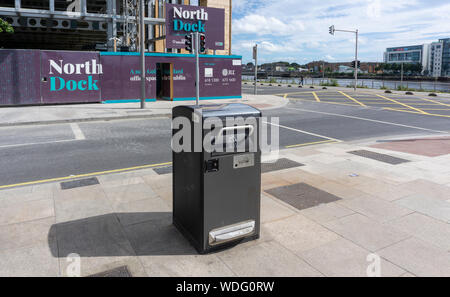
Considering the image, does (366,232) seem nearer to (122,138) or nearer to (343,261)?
(343,261)

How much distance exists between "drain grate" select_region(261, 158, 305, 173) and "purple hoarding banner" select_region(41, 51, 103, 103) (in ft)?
50.5

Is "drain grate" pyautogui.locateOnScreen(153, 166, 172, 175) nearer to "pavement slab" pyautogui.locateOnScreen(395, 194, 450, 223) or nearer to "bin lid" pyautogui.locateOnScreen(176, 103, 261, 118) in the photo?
"bin lid" pyautogui.locateOnScreen(176, 103, 261, 118)

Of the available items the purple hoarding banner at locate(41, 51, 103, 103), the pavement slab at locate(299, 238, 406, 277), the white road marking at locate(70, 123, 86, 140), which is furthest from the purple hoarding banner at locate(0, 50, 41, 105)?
the pavement slab at locate(299, 238, 406, 277)

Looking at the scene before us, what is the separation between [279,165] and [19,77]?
16294mm

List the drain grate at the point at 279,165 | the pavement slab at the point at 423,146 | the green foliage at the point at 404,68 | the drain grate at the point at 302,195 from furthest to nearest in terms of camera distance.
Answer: the green foliage at the point at 404,68 < the pavement slab at the point at 423,146 < the drain grate at the point at 279,165 < the drain grate at the point at 302,195

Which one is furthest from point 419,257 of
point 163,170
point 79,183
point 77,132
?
point 77,132

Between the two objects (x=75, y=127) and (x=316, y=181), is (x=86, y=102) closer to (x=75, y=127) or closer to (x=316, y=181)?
(x=75, y=127)

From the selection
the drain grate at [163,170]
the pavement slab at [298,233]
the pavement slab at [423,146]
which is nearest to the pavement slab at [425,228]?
the pavement slab at [298,233]

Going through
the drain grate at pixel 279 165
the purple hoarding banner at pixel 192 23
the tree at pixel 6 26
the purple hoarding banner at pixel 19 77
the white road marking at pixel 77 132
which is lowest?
the drain grate at pixel 279 165

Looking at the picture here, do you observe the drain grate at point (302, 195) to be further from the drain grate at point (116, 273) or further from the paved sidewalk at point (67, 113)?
the paved sidewalk at point (67, 113)

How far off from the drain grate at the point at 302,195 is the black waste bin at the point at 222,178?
63.6 inches

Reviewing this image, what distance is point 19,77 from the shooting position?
18.5 m

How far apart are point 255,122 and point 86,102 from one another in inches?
739

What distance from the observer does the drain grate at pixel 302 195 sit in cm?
567
